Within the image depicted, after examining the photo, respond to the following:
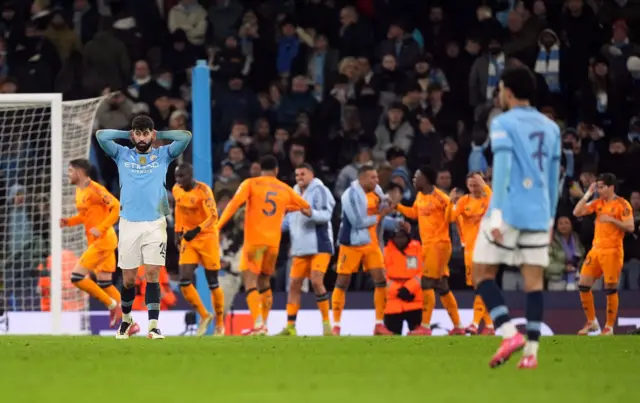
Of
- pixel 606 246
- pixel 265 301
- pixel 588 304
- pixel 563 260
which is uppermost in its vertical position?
pixel 606 246

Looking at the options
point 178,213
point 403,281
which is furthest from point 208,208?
point 403,281

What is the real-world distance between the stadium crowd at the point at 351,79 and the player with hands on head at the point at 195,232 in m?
2.67

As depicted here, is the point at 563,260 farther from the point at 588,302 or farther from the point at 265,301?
the point at 265,301

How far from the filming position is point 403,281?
1942 centimetres

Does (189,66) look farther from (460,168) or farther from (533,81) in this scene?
(533,81)

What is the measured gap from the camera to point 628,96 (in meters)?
22.1

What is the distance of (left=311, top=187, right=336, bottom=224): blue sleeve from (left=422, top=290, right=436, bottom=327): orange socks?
1.74m

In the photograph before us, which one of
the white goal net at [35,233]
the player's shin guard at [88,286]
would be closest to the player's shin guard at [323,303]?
the player's shin guard at [88,286]

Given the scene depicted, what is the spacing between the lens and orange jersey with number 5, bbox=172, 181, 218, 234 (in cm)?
1680

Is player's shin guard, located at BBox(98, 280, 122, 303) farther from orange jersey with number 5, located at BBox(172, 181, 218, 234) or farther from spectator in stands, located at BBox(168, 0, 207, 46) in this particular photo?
spectator in stands, located at BBox(168, 0, 207, 46)

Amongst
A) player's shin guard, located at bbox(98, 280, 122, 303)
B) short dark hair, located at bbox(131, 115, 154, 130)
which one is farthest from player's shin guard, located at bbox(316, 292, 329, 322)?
short dark hair, located at bbox(131, 115, 154, 130)

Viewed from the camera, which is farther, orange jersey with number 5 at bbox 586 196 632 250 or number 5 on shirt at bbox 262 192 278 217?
orange jersey with number 5 at bbox 586 196 632 250

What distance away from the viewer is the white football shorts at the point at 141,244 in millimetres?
13516

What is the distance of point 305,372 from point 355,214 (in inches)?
345
